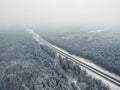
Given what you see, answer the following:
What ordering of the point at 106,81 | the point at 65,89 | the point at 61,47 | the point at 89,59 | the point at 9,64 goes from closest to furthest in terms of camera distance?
the point at 65,89, the point at 106,81, the point at 9,64, the point at 89,59, the point at 61,47

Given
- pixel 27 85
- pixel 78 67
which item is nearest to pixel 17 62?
pixel 27 85

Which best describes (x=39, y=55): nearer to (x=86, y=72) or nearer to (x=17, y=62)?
(x=17, y=62)

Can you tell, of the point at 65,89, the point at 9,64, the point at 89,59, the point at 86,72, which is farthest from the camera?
the point at 89,59

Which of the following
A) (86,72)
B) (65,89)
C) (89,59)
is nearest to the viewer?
(65,89)

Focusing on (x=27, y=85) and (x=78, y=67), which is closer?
(x=27, y=85)

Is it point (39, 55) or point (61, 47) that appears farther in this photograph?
point (61, 47)

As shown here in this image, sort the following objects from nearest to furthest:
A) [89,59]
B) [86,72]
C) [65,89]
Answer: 1. [65,89]
2. [86,72]
3. [89,59]

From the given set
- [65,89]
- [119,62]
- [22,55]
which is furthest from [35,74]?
[119,62]

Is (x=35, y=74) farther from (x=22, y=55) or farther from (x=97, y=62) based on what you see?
(x=97, y=62)
